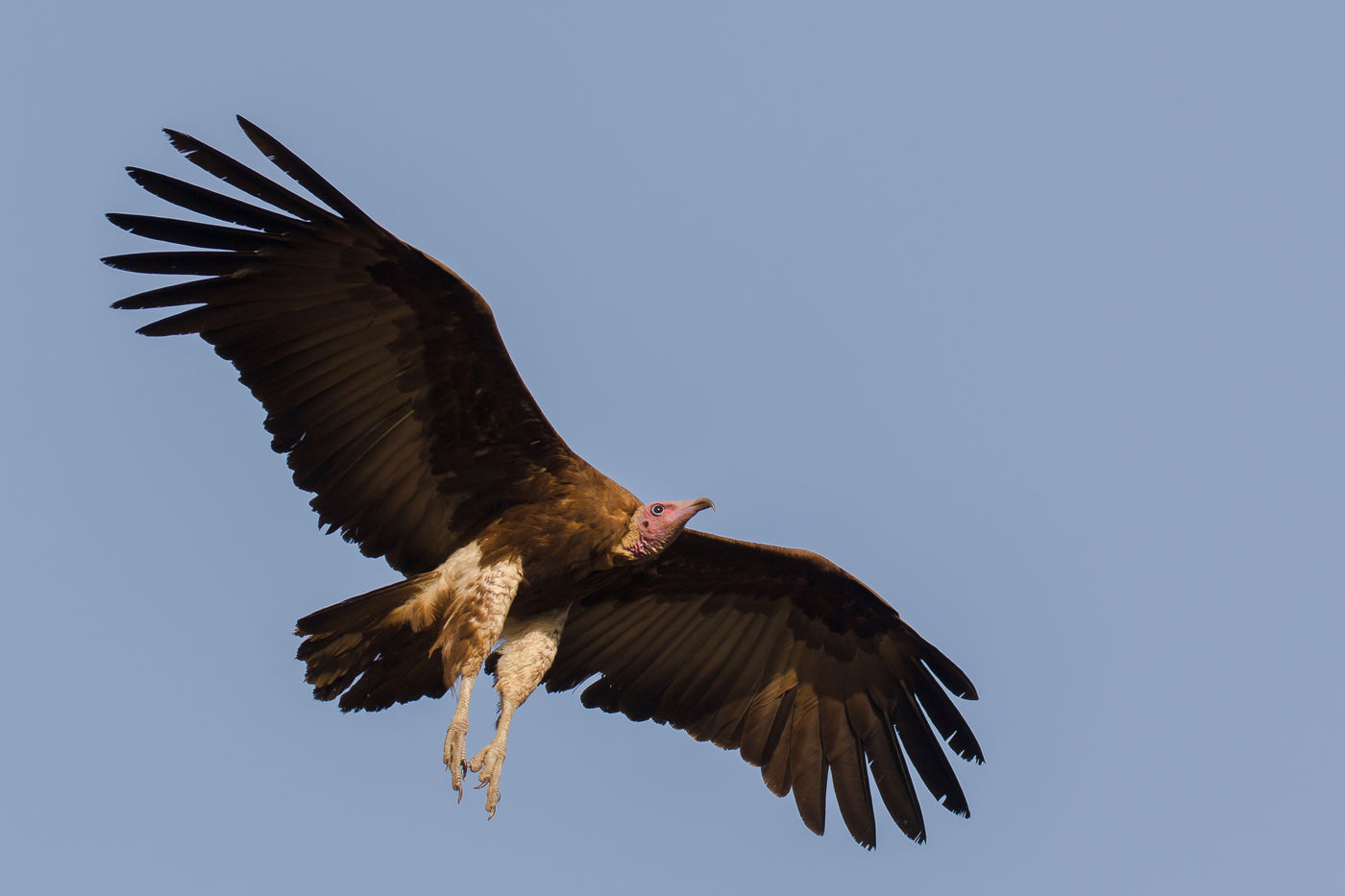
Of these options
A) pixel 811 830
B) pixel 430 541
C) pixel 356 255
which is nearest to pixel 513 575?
pixel 430 541

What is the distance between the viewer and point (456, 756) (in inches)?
430

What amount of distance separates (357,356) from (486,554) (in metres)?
1.62

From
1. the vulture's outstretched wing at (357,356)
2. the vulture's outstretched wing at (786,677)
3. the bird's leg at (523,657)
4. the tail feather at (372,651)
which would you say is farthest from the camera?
the vulture's outstretched wing at (786,677)

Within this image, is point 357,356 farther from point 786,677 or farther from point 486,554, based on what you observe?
point 786,677

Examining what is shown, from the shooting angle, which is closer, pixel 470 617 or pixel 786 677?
pixel 470 617

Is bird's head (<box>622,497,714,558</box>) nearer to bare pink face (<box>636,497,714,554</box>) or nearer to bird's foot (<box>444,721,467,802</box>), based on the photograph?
bare pink face (<box>636,497,714,554</box>)

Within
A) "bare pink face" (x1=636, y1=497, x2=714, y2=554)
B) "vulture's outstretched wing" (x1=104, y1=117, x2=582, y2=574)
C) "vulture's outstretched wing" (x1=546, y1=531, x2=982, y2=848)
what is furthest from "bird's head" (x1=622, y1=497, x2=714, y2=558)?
"vulture's outstretched wing" (x1=546, y1=531, x2=982, y2=848)

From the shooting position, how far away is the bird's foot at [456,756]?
1091cm

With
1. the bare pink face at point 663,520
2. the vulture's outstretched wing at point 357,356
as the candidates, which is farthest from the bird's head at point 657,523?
the vulture's outstretched wing at point 357,356

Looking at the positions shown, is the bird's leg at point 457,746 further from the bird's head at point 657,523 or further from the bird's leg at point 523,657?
the bird's head at point 657,523

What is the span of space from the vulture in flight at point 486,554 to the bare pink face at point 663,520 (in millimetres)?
15

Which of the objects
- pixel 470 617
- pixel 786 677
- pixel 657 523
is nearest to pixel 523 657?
pixel 470 617

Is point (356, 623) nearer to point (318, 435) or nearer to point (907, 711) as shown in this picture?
point (318, 435)

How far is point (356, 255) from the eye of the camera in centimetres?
1109
